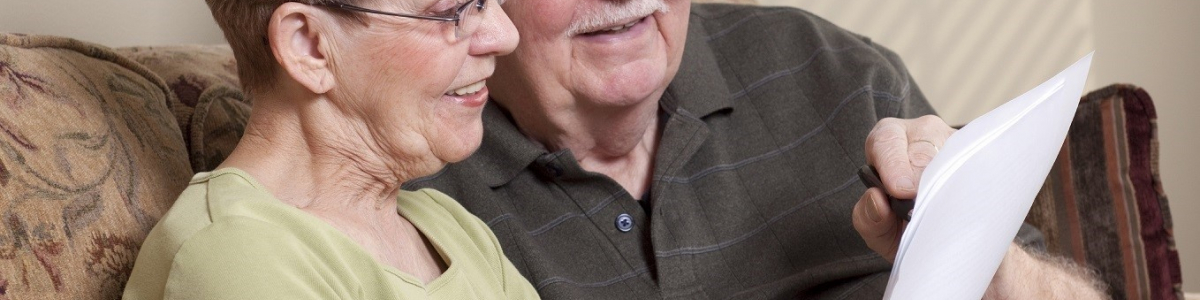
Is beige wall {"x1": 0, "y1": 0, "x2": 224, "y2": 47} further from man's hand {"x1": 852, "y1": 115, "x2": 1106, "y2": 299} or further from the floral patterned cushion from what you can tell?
man's hand {"x1": 852, "y1": 115, "x2": 1106, "y2": 299}

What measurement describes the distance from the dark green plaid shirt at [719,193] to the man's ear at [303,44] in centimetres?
51

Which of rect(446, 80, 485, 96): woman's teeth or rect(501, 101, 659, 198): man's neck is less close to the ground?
rect(446, 80, 485, 96): woman's teeth

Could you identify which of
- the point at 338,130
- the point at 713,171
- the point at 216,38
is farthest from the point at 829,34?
the point at 216,38

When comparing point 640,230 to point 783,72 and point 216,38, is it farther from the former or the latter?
point 216,38

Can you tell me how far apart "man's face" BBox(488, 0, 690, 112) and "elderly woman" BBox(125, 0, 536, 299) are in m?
0.38

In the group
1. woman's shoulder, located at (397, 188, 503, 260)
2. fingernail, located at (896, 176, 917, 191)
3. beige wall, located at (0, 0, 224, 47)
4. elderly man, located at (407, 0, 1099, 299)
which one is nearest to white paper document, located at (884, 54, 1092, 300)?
fingernail, located at (896, 176, 917, 191)

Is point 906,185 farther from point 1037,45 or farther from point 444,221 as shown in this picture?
point 1037,45

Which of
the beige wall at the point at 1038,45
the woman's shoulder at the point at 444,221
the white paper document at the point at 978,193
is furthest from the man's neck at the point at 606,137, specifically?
the beige wall at the point at 1038,45

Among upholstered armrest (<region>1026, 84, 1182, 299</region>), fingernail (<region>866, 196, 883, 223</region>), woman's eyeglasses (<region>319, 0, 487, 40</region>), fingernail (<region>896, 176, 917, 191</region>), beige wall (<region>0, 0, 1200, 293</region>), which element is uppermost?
woman's eyeglasses (<region>319, 0, 487, 40</region>)

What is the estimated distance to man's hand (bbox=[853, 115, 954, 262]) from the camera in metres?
1.16

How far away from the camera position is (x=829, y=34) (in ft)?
6.01

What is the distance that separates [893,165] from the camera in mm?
1169

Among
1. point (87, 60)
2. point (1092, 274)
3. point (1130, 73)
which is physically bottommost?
point (1130, 73)

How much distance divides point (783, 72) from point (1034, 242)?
1.48ft
